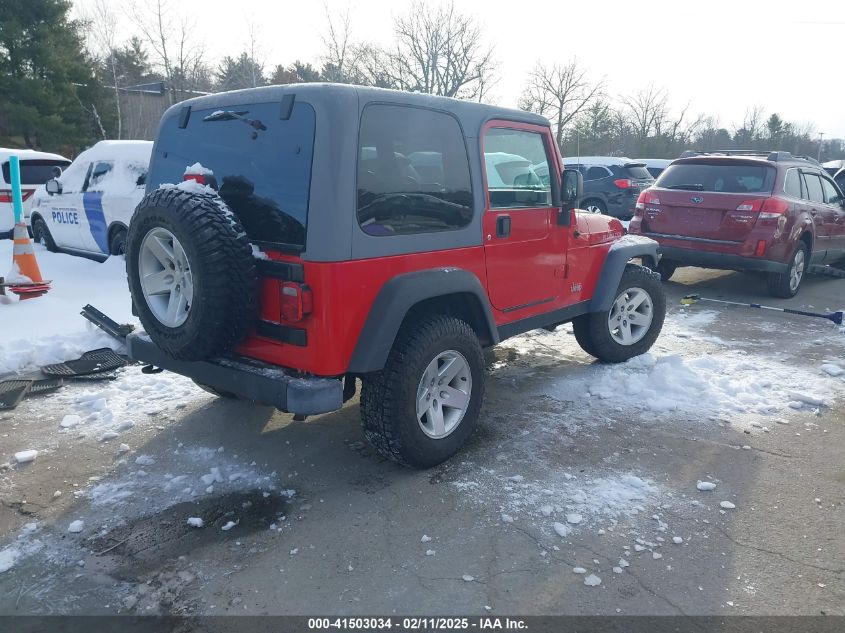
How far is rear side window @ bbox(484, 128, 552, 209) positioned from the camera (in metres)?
3.94

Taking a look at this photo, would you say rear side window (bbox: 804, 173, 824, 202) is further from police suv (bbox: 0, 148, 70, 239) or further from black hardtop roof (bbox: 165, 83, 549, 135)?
police suv (bbox: 0, 148, 70, 239)

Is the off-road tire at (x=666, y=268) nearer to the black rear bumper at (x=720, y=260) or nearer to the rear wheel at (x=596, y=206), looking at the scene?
the black rear bumper at (x=720, y=260)

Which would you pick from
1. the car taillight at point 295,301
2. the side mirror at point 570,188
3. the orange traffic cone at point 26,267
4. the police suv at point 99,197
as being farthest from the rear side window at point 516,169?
the police suv at point 99,197

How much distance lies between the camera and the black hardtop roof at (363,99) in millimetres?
3088

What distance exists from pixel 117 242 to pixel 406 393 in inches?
263

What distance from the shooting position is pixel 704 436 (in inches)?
161

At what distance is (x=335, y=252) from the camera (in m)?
2.99

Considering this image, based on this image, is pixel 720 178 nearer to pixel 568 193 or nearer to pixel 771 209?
pixel 771 209

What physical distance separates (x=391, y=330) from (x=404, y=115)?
1179 mm

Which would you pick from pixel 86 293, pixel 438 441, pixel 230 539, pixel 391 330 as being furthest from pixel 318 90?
pixel 86 293

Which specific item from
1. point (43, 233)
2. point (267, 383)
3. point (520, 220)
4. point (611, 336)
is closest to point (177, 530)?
point (267, 383)

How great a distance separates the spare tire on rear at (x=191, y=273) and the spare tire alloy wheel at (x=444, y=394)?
1.05 meters

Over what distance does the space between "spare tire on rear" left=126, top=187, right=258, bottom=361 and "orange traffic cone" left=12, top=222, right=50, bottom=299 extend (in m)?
4.47

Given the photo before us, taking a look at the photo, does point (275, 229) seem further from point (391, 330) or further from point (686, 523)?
point (686, 523)
